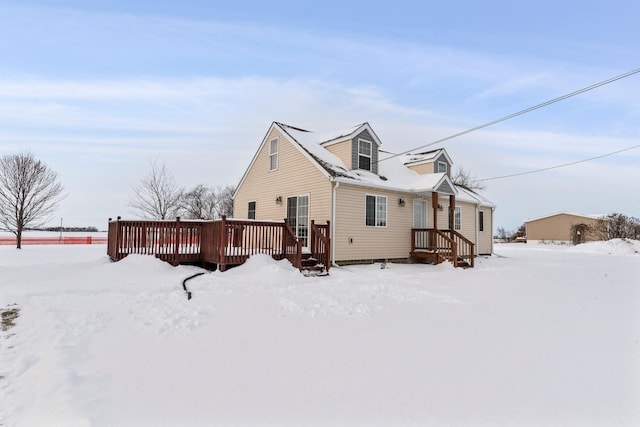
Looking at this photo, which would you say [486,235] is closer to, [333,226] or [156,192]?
[333,226]

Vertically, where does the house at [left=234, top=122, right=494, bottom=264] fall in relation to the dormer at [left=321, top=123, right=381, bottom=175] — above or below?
below

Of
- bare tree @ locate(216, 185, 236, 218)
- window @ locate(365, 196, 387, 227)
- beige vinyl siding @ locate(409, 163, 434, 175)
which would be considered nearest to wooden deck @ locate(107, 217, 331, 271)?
window @ locate(365, 196, 387, 227)

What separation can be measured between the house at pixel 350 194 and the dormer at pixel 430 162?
0.23 feet

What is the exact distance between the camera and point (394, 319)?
5.68 m

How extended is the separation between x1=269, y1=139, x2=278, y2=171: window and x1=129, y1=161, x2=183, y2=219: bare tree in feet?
45.6

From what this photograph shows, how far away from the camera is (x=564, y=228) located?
1698 inches

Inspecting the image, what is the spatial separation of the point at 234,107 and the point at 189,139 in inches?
305

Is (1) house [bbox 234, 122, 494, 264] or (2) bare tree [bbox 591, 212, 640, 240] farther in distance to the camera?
(2) bare tree [bbox 591, 212, 640, 240]

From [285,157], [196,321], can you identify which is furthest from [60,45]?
[196,321]

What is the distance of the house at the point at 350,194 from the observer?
12359 millimetres

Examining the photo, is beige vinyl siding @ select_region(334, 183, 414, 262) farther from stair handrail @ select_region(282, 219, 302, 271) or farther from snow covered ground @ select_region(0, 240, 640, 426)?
snow covered ground @ select_region(0, 240, 640, 426)

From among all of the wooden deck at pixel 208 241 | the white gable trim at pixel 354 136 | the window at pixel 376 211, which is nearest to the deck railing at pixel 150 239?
the wooden deck at pixel 208 241

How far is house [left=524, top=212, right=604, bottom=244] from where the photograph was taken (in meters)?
38.6

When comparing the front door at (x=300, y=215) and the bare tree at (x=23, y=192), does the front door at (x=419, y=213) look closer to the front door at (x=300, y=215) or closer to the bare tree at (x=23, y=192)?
the front door at (x=300, y=215)
